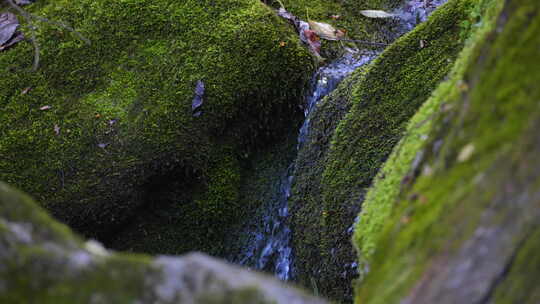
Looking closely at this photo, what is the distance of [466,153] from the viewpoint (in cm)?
139

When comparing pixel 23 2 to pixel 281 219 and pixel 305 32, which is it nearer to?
pixel 305 32

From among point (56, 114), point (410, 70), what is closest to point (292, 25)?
point (410, 70)

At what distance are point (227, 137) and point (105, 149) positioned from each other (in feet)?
3.77

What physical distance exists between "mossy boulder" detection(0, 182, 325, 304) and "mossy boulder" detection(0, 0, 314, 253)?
9.62ft

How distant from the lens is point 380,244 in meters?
1.79

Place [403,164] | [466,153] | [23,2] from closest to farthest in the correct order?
[466,153], [403,164], [23,2]

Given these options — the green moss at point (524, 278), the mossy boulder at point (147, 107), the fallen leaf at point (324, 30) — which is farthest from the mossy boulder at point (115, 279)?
the fallen leaf at point (324, 30)

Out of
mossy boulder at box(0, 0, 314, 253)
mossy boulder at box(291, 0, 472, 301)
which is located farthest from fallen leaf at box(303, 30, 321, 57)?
mossy boulder at box(291, 0, 472, 301)

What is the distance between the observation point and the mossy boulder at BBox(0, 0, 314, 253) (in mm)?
4094

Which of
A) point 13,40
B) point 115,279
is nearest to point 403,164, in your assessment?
point 115,279

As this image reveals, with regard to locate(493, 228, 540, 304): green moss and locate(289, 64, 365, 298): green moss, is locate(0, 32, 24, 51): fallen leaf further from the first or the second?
locate(493, 228, 540, 304): green moss

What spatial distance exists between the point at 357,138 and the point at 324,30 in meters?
1.78

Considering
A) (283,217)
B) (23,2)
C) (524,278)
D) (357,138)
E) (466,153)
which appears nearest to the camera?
(524,278)

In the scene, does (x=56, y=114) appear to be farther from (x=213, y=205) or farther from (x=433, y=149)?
(x=433, y=149)
